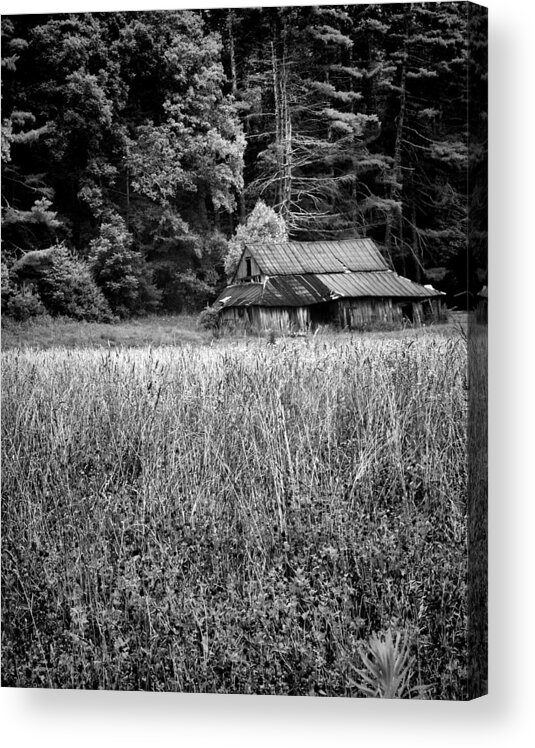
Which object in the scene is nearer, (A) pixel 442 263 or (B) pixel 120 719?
(A) pixel 442 263

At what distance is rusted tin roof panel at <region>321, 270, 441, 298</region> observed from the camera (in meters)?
6.02

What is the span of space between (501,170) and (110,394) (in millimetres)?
2438

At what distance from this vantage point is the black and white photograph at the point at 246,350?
5.86 metres

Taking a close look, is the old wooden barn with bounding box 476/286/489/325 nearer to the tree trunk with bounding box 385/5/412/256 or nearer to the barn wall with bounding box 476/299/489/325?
the barn wall with bounding box 476/299/489/325

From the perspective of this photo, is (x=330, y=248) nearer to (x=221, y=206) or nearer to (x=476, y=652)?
(x=221, y=206)

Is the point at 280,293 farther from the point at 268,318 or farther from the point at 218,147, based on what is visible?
the point at 218,147

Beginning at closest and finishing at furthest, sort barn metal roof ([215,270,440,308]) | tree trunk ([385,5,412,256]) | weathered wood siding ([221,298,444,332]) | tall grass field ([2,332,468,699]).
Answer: tall grass field ([2,332,468,699]) → tree trunk ([385,5,412,256]) → weathered wood siding ([221,298,444,332]) → barn metal roof ([215,270,440,308])

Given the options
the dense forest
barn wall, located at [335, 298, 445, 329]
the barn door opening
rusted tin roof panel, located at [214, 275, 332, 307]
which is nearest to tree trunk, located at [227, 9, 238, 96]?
the dense forest

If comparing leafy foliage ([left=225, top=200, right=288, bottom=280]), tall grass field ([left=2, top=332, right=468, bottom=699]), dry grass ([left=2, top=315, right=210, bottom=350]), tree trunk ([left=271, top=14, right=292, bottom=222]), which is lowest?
tall grass field ([left=2, top=332, right=468, bottom=699])

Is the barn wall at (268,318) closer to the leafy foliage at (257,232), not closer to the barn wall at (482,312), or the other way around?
the leafy foliage at (257,232)

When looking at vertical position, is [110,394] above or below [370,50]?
below

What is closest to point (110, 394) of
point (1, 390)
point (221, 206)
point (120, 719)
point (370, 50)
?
point (1, 390)

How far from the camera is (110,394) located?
250 inches

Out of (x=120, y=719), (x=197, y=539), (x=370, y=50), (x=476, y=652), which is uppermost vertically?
(x=370, y=50)
